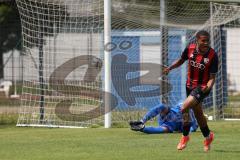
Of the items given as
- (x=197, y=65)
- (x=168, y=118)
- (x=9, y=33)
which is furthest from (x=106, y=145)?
(x=9, y=33)

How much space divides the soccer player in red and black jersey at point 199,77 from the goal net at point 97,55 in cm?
526

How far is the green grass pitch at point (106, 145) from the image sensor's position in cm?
1012

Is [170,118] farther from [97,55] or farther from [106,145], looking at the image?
[97,55]

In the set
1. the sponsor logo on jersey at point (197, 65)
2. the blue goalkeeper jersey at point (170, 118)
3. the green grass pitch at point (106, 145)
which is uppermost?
A: the sponsor logo on jersey at point (197, 65)

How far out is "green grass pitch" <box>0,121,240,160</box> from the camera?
33.2ft

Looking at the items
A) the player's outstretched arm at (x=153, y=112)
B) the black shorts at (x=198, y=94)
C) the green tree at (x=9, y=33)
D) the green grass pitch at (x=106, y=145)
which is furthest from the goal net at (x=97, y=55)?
the black shorts at (x=198, y=94)

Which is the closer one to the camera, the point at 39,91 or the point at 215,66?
the point at 215,66

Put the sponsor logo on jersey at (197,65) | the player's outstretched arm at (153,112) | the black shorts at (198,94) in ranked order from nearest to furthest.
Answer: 1. the black shorts at (198,94)
2. the sponsor logo on jersey at (197,65)
3. the player's outstretched arm at (153,112)

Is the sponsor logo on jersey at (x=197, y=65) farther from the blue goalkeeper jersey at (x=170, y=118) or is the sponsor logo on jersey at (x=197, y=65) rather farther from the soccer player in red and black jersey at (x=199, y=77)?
the blue goalkeeper jersey at (x=170, y=118)

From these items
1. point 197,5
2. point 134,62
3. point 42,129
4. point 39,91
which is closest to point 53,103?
point 39,91

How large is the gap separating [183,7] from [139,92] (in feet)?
8.59

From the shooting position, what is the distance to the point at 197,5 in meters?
19.2

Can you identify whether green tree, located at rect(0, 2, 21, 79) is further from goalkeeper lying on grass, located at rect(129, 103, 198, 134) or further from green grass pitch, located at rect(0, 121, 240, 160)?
goalkeeper lying on grass, located at rect(129, 103, 198, 134)

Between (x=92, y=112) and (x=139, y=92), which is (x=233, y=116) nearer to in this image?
(x=139, y=92)
